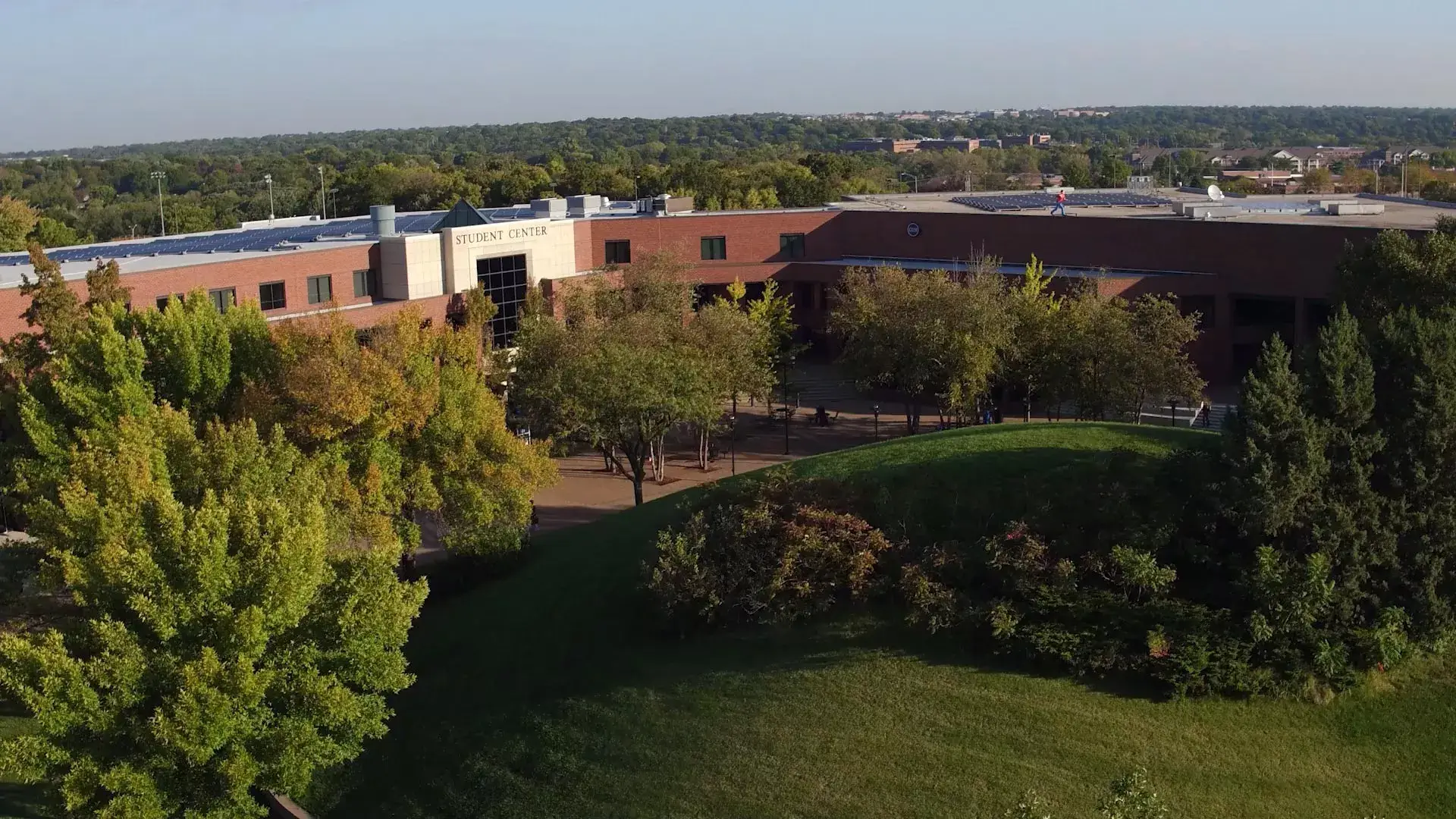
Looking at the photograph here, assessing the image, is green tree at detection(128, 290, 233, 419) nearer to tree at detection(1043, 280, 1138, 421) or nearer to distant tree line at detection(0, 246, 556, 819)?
distant tree line at detection(0, 246, 556, 819)

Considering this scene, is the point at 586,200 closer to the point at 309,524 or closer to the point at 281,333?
the point at 281,333

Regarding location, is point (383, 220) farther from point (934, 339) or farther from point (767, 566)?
point (767, 566)

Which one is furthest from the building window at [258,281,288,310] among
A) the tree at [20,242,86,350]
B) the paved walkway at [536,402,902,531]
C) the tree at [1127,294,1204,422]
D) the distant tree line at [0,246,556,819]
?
the tree at [1127,294,1204,422]

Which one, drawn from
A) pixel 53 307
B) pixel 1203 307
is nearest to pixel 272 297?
pixel 53 307

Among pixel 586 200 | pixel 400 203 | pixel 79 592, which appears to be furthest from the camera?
pixel 400 203

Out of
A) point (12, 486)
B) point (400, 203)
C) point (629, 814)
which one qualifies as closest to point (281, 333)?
point (12, 486)

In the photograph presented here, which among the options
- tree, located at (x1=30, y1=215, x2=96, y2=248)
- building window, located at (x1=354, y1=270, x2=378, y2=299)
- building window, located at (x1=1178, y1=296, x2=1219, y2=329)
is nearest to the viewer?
building window, located at (x1=354, y1=270, x2=378, y2=299)
